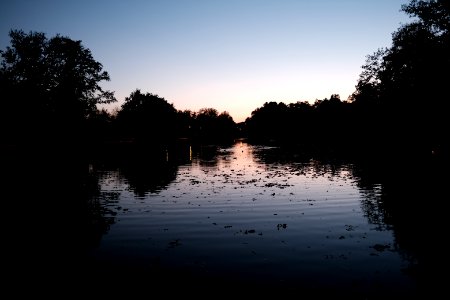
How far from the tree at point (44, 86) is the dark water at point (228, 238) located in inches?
1669

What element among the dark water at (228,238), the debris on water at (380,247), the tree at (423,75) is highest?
the tree at (423,75)

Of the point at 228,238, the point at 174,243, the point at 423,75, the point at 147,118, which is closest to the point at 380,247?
the point at 228,238

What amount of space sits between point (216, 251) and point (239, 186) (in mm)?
14245

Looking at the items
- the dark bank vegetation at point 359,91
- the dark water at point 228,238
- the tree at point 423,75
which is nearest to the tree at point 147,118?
the dark bank vegetation at point 359,91

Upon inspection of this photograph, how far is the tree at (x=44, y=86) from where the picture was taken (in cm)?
6066

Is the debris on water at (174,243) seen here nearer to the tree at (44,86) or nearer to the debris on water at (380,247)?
the debris on water at (380,247)

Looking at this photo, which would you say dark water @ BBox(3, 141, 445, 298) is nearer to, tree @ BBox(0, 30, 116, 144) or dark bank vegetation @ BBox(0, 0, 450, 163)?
dark bank vegetation @ BBox(0, 0, 450, 163)

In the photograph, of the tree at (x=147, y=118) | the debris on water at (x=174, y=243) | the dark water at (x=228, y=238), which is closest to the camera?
the dark water at (x=228, y=238)

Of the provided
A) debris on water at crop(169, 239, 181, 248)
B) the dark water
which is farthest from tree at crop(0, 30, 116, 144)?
debris on water at crop(169, 239, 181, 248)

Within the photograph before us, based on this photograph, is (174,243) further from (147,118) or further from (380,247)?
(147,118)

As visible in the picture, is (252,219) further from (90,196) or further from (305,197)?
(90,196)

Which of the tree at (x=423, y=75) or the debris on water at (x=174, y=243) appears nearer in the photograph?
the debris on water at (x=174, y=243)

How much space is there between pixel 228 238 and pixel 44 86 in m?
66.9

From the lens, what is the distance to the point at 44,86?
217 feet
